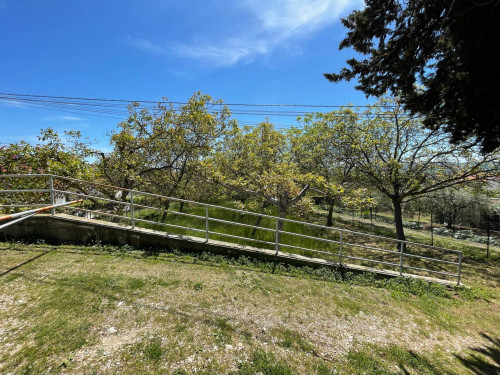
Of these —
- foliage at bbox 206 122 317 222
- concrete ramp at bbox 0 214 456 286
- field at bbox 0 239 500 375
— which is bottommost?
field at bbox 0 239 500 375

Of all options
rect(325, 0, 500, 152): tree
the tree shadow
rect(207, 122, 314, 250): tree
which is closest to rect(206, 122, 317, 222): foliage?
rect(207, 122, 314, 250): tree

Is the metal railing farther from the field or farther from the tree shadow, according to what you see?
the tree shadow

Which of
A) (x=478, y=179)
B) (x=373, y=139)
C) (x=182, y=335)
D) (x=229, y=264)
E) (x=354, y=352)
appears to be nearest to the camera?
(x=182, y=335)

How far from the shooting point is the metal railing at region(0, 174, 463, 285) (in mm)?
5539

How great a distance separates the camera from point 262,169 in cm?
1069

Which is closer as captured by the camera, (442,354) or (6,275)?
(442,354)

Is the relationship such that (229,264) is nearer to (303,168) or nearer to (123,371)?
(123,371)

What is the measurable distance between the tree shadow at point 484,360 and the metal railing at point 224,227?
1590mm

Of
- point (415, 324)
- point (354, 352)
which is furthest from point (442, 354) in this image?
point (354, 352)

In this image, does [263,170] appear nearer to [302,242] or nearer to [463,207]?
[302,242]

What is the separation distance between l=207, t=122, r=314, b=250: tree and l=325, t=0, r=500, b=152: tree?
384 centimetres

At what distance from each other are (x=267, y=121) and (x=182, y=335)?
1102cm

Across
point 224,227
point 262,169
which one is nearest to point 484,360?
point 224,227

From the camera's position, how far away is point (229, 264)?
5414 mm
